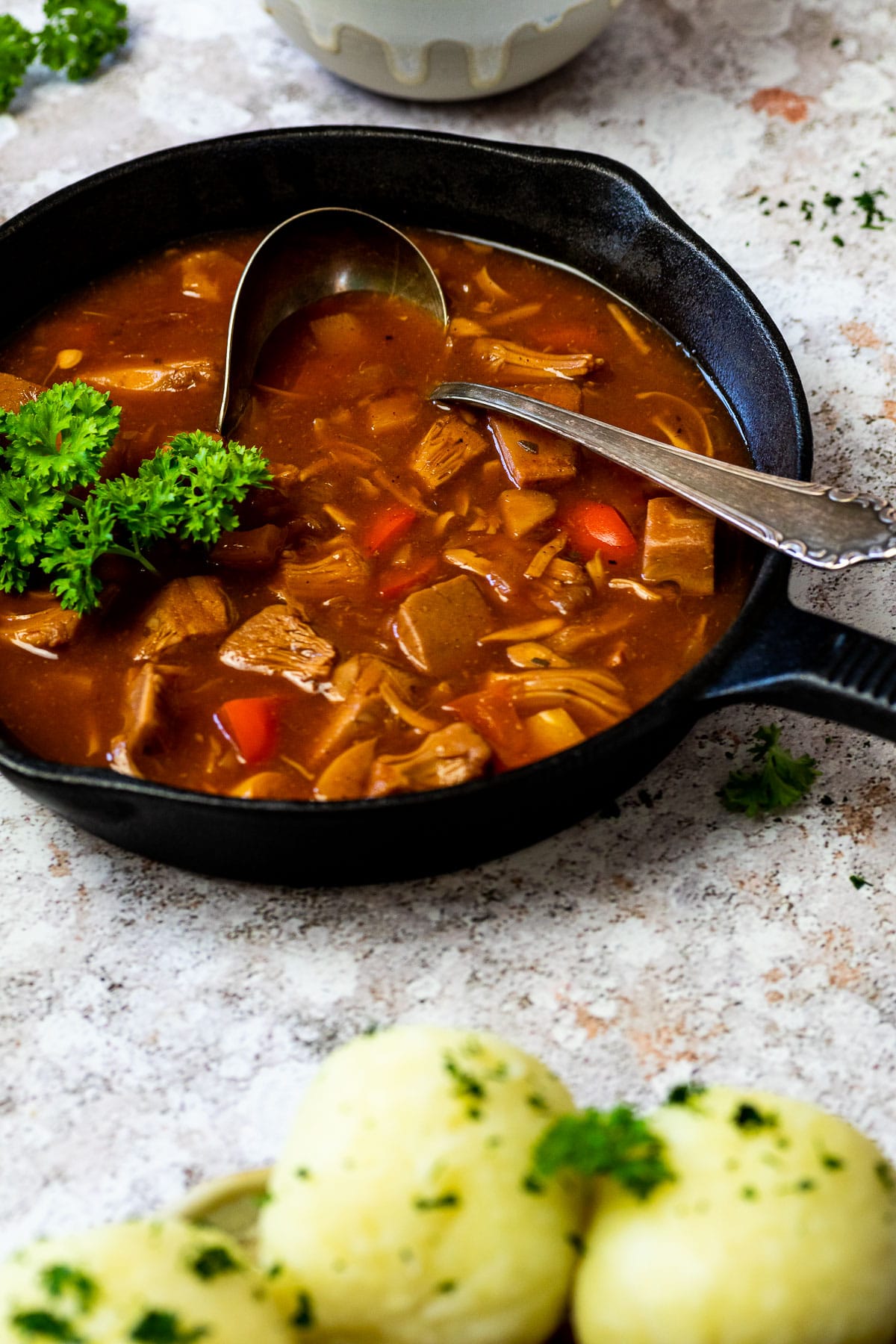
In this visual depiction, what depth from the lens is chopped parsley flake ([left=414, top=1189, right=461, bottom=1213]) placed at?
6.01ft

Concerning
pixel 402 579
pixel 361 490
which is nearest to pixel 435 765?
pixel 402 579

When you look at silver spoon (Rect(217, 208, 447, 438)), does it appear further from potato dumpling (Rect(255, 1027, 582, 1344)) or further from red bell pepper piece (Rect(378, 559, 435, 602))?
potato dumpling (Rect(255, 1027, 582, 1344))

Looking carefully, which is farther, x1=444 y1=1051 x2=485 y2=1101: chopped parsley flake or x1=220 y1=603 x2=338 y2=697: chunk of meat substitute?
x1=220 y1=603 x2=338 y2=697: chunk of meat substitute

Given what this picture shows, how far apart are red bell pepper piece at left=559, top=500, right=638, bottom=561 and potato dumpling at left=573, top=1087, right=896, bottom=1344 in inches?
59.9

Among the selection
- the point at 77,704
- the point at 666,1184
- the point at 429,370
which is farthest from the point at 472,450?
the point at 666,1184

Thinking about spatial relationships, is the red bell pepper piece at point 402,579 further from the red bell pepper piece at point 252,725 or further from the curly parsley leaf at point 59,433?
the curly parsley leaf at point 59,433

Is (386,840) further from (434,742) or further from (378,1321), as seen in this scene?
(378,1321)

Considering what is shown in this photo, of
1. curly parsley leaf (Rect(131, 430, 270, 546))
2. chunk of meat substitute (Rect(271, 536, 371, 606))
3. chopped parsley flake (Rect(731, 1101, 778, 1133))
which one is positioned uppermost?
chopped parsley flake (Rect(731, 1101, 778, 1133))

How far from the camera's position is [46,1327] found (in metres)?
1.72

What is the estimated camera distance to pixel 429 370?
3.55m

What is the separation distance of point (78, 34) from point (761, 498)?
316cm

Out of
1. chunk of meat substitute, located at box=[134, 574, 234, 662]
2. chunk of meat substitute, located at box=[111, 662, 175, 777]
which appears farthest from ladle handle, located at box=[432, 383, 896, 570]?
chunk of meat substitute, located at box=[111, 662, 175, 777]

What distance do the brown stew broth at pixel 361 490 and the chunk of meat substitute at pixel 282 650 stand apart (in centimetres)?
3

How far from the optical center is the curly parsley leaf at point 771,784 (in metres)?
2.87
